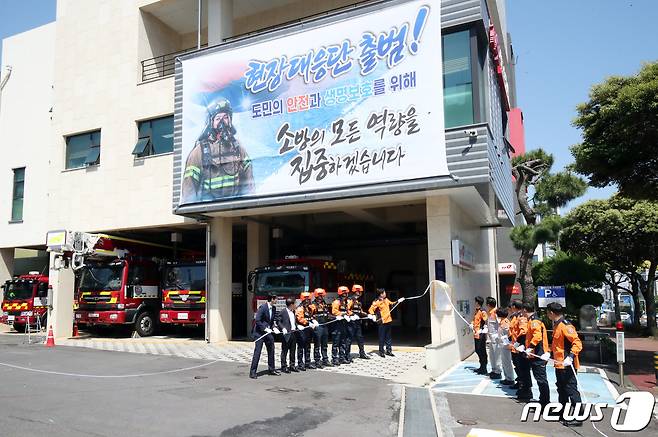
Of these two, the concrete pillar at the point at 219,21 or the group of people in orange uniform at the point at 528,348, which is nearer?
the group of people in orange uniform at the point at 528,348

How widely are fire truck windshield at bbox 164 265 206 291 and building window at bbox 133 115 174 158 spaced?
449 cm

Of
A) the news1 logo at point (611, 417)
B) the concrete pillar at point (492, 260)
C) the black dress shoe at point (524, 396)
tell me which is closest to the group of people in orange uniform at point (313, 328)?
the black dress shoe at point (524, 396)

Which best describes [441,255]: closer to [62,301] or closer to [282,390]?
[282,390]

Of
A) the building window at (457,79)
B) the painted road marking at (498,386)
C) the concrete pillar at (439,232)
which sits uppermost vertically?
the building window at (457,79)

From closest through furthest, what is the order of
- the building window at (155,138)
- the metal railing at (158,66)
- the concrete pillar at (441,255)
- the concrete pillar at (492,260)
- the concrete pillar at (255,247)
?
the concrete pillar at (441,255), the building window at (155,138), the concrete pillar at (255,247), the metal railing at (158,66), the concrete pillar at (492,260)

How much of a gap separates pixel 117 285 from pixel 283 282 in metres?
6.55

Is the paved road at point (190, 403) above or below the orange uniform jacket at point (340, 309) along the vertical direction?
below

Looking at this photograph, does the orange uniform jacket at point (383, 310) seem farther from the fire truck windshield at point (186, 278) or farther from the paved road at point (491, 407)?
the fire truck windshield at point (186, 278)

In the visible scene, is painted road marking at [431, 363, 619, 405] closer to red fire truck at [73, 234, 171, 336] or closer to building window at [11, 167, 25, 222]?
red fire truck at [73, 234, 171, 336]

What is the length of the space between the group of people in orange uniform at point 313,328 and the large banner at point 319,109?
3.53 meters

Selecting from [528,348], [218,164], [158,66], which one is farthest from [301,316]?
[158,66]

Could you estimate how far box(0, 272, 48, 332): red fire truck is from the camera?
24094mm

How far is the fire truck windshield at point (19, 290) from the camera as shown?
24.5m

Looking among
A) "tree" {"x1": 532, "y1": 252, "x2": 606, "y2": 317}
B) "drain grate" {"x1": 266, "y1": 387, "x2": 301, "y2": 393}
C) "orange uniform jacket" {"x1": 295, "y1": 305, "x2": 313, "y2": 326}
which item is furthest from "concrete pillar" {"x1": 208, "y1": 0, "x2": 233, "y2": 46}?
"tree" {"x1": 532, "y1": 252, "x2": 606, "y2": 317}
